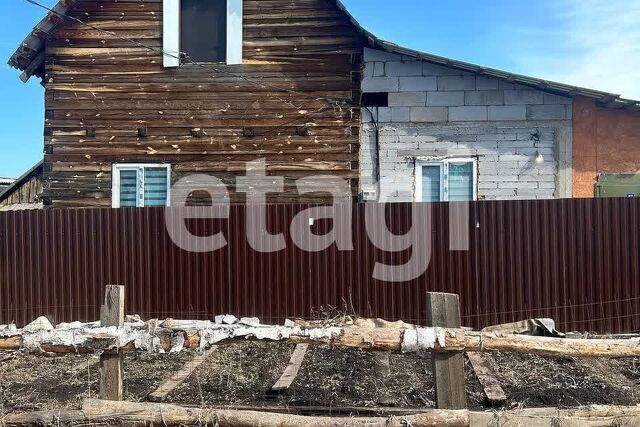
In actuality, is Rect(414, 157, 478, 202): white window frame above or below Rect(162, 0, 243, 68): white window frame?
below

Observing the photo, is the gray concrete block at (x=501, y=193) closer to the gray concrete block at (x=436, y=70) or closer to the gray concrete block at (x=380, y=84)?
the gray concrete block at (x=436, y=70)

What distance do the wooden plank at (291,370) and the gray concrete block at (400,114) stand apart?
231 inches

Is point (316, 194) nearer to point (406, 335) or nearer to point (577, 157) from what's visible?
point (577, 157)

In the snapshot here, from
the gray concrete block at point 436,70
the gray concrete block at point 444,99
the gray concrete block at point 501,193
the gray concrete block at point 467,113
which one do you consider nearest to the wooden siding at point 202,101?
the gray concrete block at point 436,70

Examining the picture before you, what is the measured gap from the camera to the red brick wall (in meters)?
10.9

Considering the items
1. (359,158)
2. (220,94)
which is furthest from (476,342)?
(220,94)

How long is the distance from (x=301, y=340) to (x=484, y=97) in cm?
858

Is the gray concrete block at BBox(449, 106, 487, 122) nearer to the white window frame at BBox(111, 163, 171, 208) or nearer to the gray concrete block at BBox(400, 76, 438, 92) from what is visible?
the gray concrete block at BBox(400, 76, 438, 92)

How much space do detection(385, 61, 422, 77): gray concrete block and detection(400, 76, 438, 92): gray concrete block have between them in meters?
0.10

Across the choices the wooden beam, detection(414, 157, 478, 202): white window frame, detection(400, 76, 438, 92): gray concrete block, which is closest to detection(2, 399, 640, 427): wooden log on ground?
detection(414, 157, 478, 202): white window frame

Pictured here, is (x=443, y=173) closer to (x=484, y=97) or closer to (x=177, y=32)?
(x=484, y=97)

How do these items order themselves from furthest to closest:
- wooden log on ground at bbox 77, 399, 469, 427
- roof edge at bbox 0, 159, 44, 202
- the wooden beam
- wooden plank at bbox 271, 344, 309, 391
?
roof edge at bbox 0, 159, 44, 202
the wooden beam
wooden plank at bbox 271, 344, 309, 391
wooden log on ground at bbox 77, 399, 469, 427

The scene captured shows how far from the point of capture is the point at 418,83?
1123 centimetres

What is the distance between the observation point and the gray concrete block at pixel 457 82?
36.4 feet
